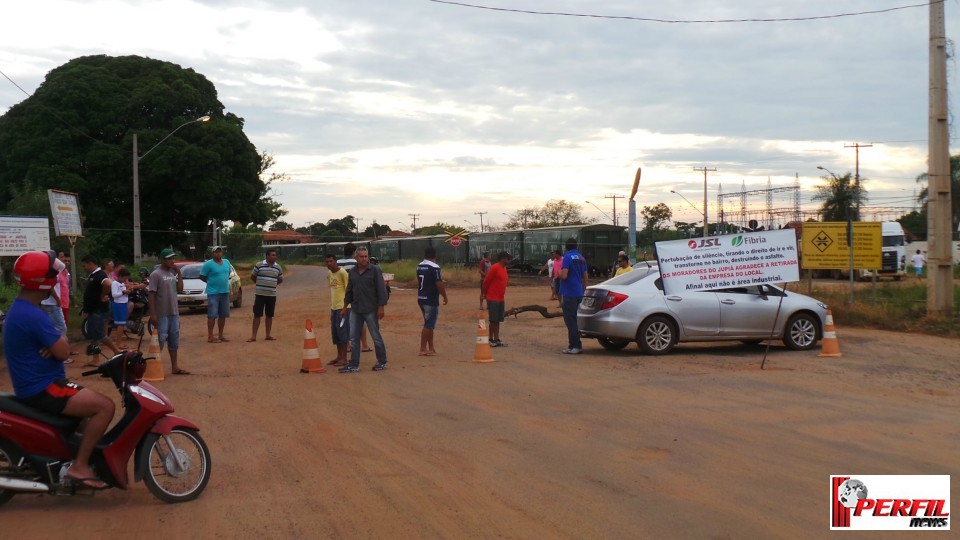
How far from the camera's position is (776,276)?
44.3 feet

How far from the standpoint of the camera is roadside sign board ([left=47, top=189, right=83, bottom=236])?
19484 millimetres

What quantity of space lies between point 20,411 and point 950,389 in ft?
34.9

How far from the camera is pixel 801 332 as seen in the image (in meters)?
15.1

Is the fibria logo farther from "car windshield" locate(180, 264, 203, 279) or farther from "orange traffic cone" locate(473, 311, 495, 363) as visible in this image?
"car windshield" locate(180, 264, 203, 279)

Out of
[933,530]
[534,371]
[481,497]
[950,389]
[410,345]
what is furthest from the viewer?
[410,345]

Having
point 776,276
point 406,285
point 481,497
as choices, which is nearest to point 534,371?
point 776,276

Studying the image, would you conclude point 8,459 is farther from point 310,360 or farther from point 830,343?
point 830,343

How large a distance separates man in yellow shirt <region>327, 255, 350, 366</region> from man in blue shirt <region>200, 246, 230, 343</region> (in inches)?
108

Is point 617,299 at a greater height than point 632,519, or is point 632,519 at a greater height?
point 617,299

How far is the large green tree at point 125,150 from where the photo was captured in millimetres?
40594

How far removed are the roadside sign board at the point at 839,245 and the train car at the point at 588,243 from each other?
24928 millimetres

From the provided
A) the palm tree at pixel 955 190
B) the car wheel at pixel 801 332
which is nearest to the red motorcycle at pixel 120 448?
the car wheel at pixel 801 332

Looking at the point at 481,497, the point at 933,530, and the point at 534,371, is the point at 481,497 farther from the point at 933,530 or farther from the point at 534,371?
the point at 534,371

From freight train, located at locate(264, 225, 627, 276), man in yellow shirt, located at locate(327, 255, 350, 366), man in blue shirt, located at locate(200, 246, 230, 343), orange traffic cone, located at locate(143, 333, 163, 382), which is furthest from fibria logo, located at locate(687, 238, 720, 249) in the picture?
freight train, located at locate(264, 225, 627, 276)
